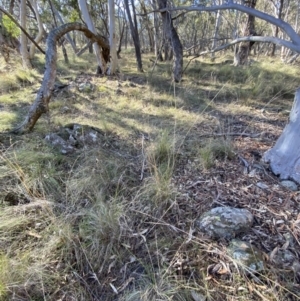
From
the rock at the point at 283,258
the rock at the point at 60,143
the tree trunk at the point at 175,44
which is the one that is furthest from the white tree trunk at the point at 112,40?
the rock at the point at 283,258

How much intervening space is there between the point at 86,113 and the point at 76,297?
2822 mm

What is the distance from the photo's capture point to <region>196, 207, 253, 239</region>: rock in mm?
1292

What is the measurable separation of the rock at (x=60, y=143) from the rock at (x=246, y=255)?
175cm

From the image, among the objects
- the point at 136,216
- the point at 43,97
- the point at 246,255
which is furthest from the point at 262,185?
the point at 43,97

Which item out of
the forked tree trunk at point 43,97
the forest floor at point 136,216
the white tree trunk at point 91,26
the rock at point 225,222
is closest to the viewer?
the forest floor at point 136,216

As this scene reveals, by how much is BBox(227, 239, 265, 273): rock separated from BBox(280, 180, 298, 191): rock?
27.5 inches

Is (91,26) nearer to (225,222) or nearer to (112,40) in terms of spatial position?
(112,40)

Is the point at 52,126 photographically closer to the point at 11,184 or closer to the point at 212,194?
the point at 11,184

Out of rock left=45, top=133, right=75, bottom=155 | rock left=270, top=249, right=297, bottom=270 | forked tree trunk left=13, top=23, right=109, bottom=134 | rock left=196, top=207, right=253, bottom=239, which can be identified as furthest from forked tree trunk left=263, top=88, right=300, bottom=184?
forked tree trunk left=13, top=23, right=109, bottom=134

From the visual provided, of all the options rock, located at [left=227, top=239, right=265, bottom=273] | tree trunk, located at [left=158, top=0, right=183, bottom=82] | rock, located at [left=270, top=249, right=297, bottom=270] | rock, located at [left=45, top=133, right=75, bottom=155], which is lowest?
rock, located at [left=270, top=249, right=297, bottom=270]

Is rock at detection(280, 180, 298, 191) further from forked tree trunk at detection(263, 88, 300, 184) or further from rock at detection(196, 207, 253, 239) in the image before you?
rock at detection(196, 207, 253, 239)

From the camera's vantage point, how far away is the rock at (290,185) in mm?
1626

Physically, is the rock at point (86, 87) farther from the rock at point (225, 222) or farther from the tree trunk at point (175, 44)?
the rock at point (225, 222)

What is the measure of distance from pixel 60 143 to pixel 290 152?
217 centimetres
